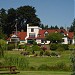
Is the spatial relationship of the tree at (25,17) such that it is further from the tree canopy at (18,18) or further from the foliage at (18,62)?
the foliage at (18,62)

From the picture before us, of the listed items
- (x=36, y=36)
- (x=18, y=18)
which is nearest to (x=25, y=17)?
(x=18, y=18)

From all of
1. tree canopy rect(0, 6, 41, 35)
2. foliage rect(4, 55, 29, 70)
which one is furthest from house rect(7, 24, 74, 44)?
foliage rect(4, 55, 29, 70)

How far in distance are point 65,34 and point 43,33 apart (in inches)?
218

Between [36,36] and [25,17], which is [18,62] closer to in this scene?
[36,36]

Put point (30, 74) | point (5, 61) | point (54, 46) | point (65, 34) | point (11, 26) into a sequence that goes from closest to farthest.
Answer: point (30, 74), point (5, 61), point (54, 46), point (65, 34), point (11, 26)

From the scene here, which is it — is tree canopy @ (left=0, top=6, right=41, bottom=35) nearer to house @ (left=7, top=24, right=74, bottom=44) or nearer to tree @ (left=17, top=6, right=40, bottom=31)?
tree @ (left=17, top=6, right=40, bottom=31)

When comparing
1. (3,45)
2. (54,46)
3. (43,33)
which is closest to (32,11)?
(43,33)

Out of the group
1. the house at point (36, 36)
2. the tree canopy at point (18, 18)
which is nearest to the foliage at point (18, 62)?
the house at point (36, 36)

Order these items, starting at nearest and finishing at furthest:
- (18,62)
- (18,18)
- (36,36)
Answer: (18,62) → (36,36) → (18,18)

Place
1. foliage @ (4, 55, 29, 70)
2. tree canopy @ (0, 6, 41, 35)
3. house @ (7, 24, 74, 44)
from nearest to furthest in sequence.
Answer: foliage @ (4, 55, 29, 70) < house @ (7, 24, 74, 44) < tree canopy @ (0, 6, 41, 35)

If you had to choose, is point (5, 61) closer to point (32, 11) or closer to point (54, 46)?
point (54, 46)

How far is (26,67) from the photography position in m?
23.6

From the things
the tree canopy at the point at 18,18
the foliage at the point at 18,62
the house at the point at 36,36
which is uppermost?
the tree canopy at the point at 18,18

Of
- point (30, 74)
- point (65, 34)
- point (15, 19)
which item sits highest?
point (15, 19)
